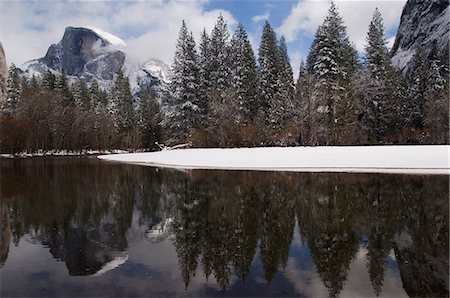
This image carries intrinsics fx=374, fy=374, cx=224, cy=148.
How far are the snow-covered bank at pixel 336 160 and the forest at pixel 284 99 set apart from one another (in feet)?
43.8

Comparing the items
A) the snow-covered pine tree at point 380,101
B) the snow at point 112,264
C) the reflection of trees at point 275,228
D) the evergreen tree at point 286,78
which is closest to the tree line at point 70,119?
the evergreen tree at point 286,78

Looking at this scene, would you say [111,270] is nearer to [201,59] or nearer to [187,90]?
[187,90]

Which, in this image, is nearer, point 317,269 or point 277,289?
point 277,289

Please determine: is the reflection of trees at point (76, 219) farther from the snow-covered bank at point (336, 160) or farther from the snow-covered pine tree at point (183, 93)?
the snow-covered pine tree at point (183, 93)

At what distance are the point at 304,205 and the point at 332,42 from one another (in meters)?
38.6

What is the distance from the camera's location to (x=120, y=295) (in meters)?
5.50

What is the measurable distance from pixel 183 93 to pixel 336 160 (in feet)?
104

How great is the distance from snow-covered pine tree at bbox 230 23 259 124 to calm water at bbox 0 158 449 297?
35.8m

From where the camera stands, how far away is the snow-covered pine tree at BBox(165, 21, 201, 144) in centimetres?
5197

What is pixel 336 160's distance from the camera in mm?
25531

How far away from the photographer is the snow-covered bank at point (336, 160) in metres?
22.6

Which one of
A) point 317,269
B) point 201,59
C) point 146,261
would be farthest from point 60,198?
point 201,59

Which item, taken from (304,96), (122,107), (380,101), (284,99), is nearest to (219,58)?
(284,99)

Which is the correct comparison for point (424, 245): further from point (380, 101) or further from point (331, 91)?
point (380, 101)
